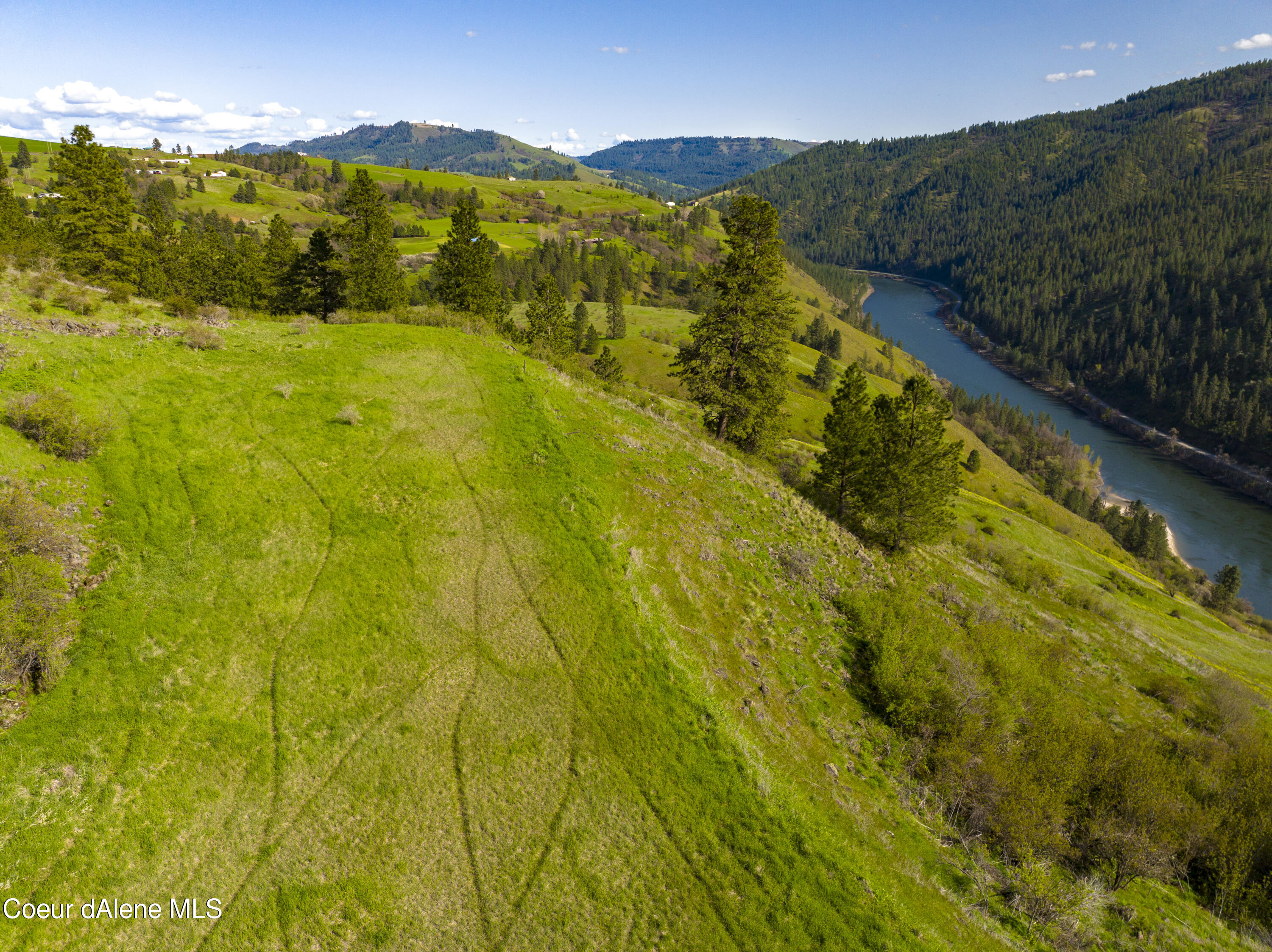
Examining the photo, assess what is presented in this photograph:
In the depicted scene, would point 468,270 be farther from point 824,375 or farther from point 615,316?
point 824,375

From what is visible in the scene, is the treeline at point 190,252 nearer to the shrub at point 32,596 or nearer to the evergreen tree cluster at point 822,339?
the shrub at point 32,596

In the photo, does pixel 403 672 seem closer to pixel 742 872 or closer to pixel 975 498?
pixel 742 872

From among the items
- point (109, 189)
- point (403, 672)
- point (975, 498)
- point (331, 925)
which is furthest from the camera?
point (975, 498)

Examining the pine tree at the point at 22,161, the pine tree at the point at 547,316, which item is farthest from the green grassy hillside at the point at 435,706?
the pine tree at the point at 22,161

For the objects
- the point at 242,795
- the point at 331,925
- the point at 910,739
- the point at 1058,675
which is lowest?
the point at 1058,675

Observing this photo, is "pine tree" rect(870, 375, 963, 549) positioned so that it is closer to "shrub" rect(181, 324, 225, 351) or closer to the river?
"shrub" rect(181, 324, 225, 351)

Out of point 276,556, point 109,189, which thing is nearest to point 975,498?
point 276,556

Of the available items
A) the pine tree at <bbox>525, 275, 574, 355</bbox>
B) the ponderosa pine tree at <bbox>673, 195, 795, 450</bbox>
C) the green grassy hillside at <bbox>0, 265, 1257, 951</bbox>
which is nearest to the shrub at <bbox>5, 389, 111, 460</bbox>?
the green grassy hillside at <bbox>0, 265, 1257, 951</bbox>
